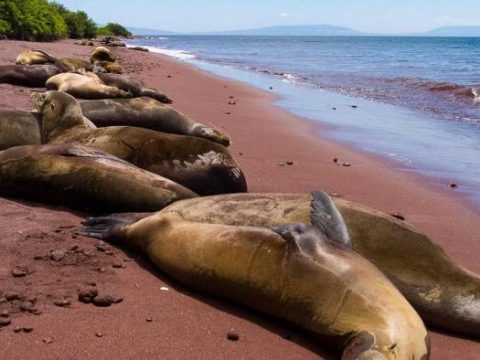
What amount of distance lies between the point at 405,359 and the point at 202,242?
1.54 meters

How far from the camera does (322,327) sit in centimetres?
350

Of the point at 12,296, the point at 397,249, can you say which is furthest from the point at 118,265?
the point at 397,249

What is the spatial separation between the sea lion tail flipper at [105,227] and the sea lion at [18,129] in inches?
76.8

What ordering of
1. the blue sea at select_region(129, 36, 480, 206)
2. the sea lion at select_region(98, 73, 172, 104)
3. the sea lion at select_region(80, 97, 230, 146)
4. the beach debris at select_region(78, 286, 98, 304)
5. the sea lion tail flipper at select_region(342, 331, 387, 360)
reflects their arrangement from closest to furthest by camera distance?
the sea lion tail flipper at select_region(342, 331, 387, 360)
the beach debris at select_region(78, 286, 98, 304)
the sea lion at select_region(80, 97, 230, 146)
the blue sea at select_region(129, 36, 480, 206)
the sea lion at select_region(98, 73, 172, 104)

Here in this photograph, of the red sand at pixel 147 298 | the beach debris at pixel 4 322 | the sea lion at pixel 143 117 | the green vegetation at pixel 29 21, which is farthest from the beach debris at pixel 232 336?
the green vegetation at pixel 29 21

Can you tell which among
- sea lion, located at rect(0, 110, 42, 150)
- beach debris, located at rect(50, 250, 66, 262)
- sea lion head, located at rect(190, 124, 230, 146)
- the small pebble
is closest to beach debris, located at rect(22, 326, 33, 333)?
the small pebble

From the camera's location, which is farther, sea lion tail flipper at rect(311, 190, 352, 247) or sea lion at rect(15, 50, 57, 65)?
sea lion at rect(15, 50, 57, 65)

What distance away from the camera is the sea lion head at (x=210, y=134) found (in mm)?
8352

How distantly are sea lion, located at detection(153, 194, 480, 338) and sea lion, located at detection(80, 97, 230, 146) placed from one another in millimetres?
3516

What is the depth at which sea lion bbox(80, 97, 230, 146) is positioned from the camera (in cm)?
803

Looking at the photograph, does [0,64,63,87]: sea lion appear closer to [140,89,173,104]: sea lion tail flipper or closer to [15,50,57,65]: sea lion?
[140,89,173,104]: sea lion tail flipper

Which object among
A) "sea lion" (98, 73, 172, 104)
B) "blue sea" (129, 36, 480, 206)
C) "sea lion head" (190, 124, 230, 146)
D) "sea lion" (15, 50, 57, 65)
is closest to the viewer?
"sea lion head" (190, 124, 230, 146)

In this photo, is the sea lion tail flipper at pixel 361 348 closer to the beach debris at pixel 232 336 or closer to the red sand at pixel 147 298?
the red sand at pixel 147 298

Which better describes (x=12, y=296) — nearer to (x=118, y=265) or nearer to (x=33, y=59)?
(x=118, y=265)
